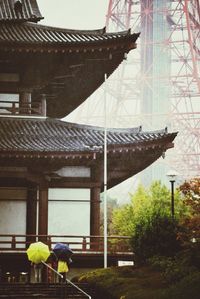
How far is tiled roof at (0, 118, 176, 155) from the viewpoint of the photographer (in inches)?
886

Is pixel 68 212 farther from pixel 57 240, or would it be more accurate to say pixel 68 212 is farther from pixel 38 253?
pixel 38 253

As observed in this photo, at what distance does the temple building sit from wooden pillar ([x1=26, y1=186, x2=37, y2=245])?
1 cm

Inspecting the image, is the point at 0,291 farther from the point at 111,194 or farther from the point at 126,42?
the point at 111,194

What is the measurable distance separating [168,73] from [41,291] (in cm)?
8998

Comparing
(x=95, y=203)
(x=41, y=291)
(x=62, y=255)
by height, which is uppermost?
(x=95, y=203)

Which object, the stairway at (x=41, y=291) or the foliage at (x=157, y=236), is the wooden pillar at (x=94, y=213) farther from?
the stairway at (x=41, y=291)

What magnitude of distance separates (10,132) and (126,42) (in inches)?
196

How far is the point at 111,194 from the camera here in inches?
4065

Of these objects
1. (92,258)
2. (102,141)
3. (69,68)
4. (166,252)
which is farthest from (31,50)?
(166,252)

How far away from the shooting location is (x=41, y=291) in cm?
1702

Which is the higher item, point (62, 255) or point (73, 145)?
point (73, 145)

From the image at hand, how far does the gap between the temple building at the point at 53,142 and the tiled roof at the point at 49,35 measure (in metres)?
0.03

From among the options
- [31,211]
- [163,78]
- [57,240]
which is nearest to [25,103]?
[31,211]

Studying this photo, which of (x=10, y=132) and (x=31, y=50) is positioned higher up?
(x=31, y=50)
